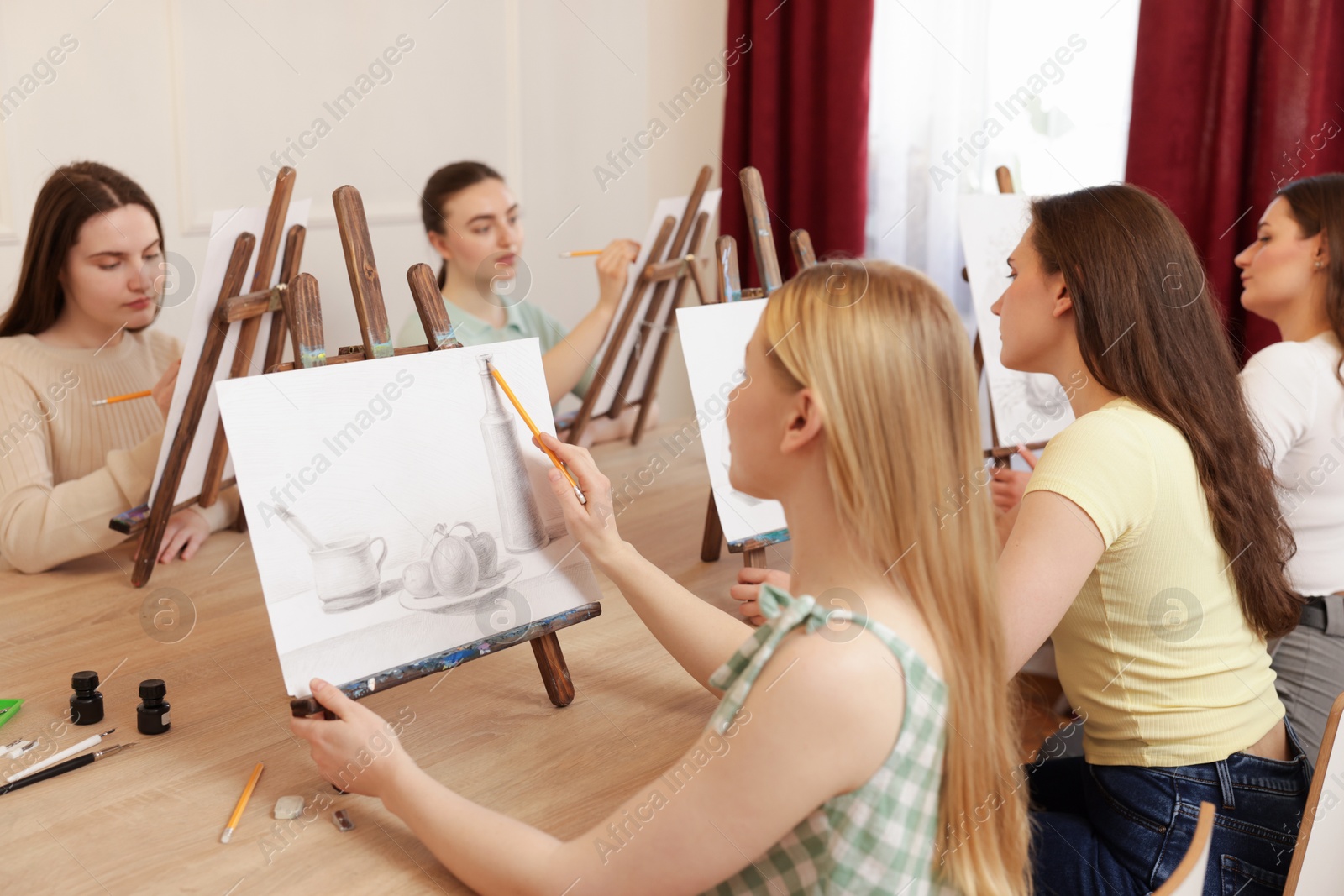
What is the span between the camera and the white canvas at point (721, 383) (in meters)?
1.69

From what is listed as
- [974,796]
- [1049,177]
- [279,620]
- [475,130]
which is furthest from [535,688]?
[475,130]

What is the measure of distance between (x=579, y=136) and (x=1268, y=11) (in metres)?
2.12

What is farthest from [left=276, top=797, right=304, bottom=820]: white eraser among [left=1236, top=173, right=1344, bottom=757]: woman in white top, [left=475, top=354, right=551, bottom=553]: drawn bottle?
[left=1236, top=173, right=1344, bottom=757]: woman in white top

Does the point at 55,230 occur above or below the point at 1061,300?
above

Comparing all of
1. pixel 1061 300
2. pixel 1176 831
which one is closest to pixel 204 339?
pixel 1061 300

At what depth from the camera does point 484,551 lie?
50.6 inches

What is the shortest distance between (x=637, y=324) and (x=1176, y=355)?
1.43 metres

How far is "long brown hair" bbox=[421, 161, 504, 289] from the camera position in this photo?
8.13 feet

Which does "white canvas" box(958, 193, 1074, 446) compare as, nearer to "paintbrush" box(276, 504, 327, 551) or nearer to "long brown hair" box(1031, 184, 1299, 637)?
"long brown hair" box(1031, 184, 1299, 637)

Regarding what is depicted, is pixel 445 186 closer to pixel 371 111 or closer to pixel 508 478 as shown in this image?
pixel 371 111

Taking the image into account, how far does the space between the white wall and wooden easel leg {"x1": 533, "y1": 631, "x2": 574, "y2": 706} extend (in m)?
1.66

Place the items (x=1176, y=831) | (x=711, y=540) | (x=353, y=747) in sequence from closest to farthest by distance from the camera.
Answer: (x=353, y=747), (x=1176, y=831), (x=711, y=540)

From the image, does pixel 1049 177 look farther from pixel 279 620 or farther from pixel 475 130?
pixel 279 620

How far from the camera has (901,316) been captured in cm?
85
